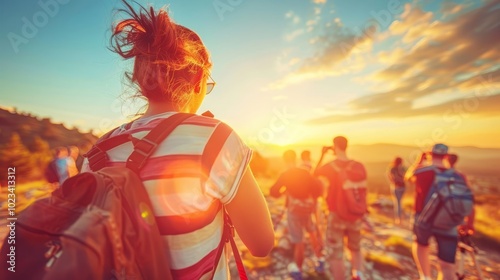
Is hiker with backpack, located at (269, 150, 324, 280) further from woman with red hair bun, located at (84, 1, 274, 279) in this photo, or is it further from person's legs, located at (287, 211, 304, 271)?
woman with red hair bun, located at (84, 1, 274, 279)

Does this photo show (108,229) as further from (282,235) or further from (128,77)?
(282,235)

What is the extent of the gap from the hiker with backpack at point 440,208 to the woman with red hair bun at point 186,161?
4.38 m

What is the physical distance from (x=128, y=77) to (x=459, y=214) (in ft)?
17.2

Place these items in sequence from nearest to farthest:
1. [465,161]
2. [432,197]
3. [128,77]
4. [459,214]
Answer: [128,77] < [459,214] < [432,197] < [465,161]

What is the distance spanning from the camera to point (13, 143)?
12.3m

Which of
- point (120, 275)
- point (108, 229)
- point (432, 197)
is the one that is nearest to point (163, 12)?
point (108, 229)

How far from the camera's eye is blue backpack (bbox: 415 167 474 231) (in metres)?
3.88

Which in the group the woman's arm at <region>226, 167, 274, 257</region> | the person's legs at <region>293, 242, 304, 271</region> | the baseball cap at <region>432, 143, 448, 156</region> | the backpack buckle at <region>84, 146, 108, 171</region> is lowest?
the person's legs at <region>293, 242, 304, 271</region>

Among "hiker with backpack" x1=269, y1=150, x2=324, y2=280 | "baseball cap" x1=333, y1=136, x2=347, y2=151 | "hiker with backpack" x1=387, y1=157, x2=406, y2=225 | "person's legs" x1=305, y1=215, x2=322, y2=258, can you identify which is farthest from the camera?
"hiker with backpack" x1=387, y1=157, x2=406, y2=225

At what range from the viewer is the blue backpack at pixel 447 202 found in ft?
12.7

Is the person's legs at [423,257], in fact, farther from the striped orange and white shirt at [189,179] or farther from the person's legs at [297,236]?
the striped orange and white shirt at [189,179]

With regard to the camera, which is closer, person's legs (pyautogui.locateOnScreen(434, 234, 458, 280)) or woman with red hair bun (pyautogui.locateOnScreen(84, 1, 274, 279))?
woman with red hair bun (pyautogui.locateOnScreen(84, 1, 274, 279))

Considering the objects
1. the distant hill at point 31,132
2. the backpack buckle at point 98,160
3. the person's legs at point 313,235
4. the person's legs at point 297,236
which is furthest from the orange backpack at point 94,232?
the distant hill at point 31,132

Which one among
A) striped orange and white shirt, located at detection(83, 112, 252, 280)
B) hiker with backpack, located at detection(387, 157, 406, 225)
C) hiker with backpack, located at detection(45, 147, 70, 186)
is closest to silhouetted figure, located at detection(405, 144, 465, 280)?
striped orange and white shirt, located at detection(83, 112, 252, 280)
